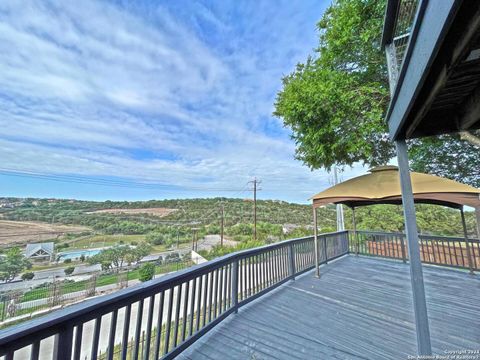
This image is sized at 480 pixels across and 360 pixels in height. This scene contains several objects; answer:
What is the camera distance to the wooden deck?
2305 millimetres

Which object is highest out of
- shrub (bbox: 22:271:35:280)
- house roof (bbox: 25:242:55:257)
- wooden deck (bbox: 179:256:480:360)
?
wooden deck (bbox: 179:256:480:360)

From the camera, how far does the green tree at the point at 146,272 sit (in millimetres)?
14956

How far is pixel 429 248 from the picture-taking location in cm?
606

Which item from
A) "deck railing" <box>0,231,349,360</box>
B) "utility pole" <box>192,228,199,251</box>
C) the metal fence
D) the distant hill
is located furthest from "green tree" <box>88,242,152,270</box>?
"deck railing" <box>0,231,349,360</box>

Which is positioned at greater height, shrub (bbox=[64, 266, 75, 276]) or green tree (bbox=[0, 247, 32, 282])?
green tree (bbox=[0, 247, 32, 282])

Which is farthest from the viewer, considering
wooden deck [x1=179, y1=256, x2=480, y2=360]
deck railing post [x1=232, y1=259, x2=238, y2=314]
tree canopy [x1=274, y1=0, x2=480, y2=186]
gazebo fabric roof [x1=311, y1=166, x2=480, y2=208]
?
tree canopy [x1=274, y1=0, x2=480, y2=186]

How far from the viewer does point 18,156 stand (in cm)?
2200

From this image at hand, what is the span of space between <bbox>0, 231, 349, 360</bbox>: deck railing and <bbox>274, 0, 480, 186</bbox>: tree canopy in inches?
129

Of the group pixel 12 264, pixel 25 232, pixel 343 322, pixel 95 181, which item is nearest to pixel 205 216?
pixel 95 181

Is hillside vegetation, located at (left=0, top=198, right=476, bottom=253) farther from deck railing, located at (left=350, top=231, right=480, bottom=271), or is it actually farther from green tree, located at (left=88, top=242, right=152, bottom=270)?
deck railing, located at (left=350, top=231, right=480, bottom=271)

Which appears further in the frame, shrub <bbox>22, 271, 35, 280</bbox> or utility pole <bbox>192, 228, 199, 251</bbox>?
utility pole <bbox>192, 228, 199, 251</bbox>

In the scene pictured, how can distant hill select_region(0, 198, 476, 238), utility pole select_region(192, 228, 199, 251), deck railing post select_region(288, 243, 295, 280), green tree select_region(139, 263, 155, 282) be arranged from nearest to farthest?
deck railing post select_region(288, 243, 295, 280), distant hill select_region(0, 198, 476, 238), green tree select_region(139, 263, 155, 282), utility pole select_region(192, 228, 199, 251)

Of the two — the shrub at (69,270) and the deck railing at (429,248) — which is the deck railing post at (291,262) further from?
the shrub at (69,270)

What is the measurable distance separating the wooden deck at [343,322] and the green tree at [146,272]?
13.7 metres
